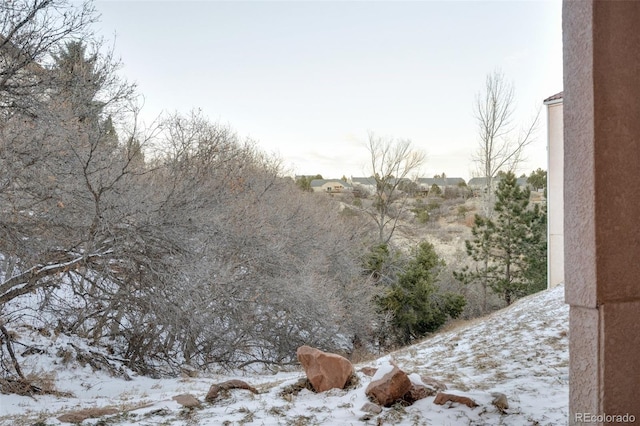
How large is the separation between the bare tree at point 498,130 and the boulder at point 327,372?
15.6 metres

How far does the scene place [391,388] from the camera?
287 centimetres

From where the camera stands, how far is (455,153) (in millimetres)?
20344

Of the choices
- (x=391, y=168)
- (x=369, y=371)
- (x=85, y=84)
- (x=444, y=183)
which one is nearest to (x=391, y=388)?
(x=369, y=371)

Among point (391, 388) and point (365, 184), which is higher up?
point (365, 184)

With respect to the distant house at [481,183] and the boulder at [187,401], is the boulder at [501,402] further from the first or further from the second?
the distant house at [481,183]

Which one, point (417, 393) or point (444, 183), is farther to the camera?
point (444, 183)

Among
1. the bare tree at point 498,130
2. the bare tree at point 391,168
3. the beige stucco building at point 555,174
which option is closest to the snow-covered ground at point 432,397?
the beige stucco building at point 555,174

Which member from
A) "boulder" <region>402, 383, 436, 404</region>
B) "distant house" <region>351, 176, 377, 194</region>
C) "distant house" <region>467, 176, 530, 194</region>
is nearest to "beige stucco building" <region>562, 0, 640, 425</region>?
"boulder" <region>402, 383, 436, 404</region>

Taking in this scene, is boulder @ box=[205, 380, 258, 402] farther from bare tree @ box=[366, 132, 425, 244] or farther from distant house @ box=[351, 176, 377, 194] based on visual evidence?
distant house @ box=[351, 176, 377, 194]

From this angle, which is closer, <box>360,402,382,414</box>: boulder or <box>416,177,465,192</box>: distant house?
<box>360,402,382,414</box>: boulder

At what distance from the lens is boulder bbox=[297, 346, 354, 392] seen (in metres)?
3.32

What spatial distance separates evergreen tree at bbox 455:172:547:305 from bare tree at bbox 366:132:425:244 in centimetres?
462

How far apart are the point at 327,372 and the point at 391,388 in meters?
0.63

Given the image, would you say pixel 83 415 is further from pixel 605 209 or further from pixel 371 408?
pixel 605 209
